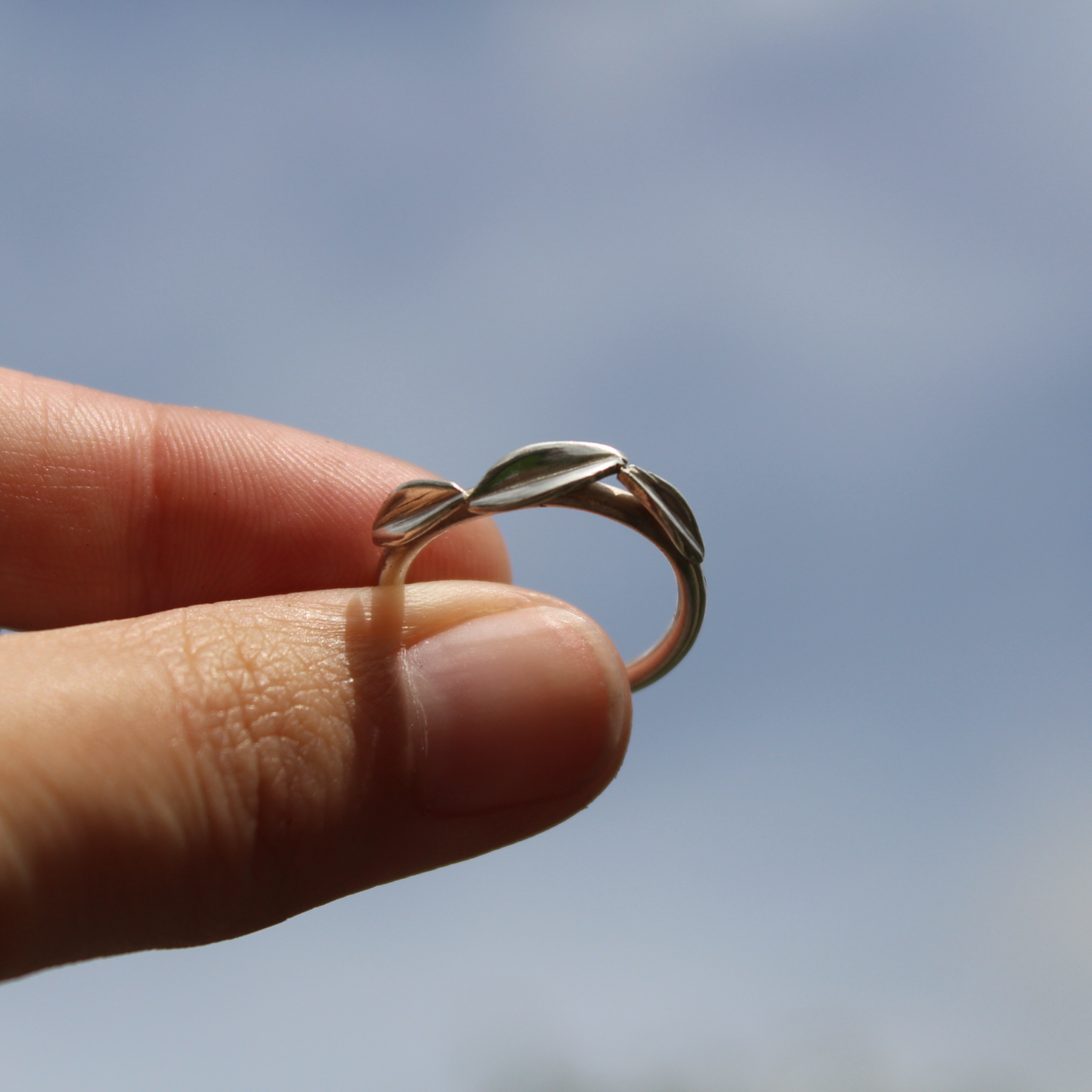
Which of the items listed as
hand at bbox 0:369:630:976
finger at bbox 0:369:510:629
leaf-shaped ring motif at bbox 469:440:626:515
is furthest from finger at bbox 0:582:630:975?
finger at bbox 0:369:510:629

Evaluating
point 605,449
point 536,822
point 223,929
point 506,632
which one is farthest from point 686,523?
point 223,929

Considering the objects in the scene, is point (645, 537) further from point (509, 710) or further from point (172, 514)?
point (172, 514)

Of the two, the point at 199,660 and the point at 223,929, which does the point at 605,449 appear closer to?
the point at 199,660

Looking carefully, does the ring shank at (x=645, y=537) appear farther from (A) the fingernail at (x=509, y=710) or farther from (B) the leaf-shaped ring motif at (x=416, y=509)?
(A) the fingernail at (x=509, y=710)

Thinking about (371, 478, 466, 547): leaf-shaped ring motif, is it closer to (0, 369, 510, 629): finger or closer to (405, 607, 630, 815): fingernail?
(405, 607, 630, 815): fingernail

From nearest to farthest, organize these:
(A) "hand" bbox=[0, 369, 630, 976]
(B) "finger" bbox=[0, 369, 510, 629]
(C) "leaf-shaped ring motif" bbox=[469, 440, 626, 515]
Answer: (A) "hand" bbox=[0, 369, 630, 976] → (C) "leaf-shaped ring motif" bbox=[469, 440, 626, 515] → (B) "finger" bbox=[0, 369, 510, 629]

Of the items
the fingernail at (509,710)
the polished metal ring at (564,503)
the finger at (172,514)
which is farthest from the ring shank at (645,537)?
the finger at (172,514)

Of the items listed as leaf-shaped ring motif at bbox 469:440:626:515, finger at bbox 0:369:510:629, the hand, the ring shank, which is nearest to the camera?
the hand

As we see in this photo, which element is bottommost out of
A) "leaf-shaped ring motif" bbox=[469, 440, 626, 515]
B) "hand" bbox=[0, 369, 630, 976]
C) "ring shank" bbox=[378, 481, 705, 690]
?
"hand" bbox=[0, 369, 630, 976]
